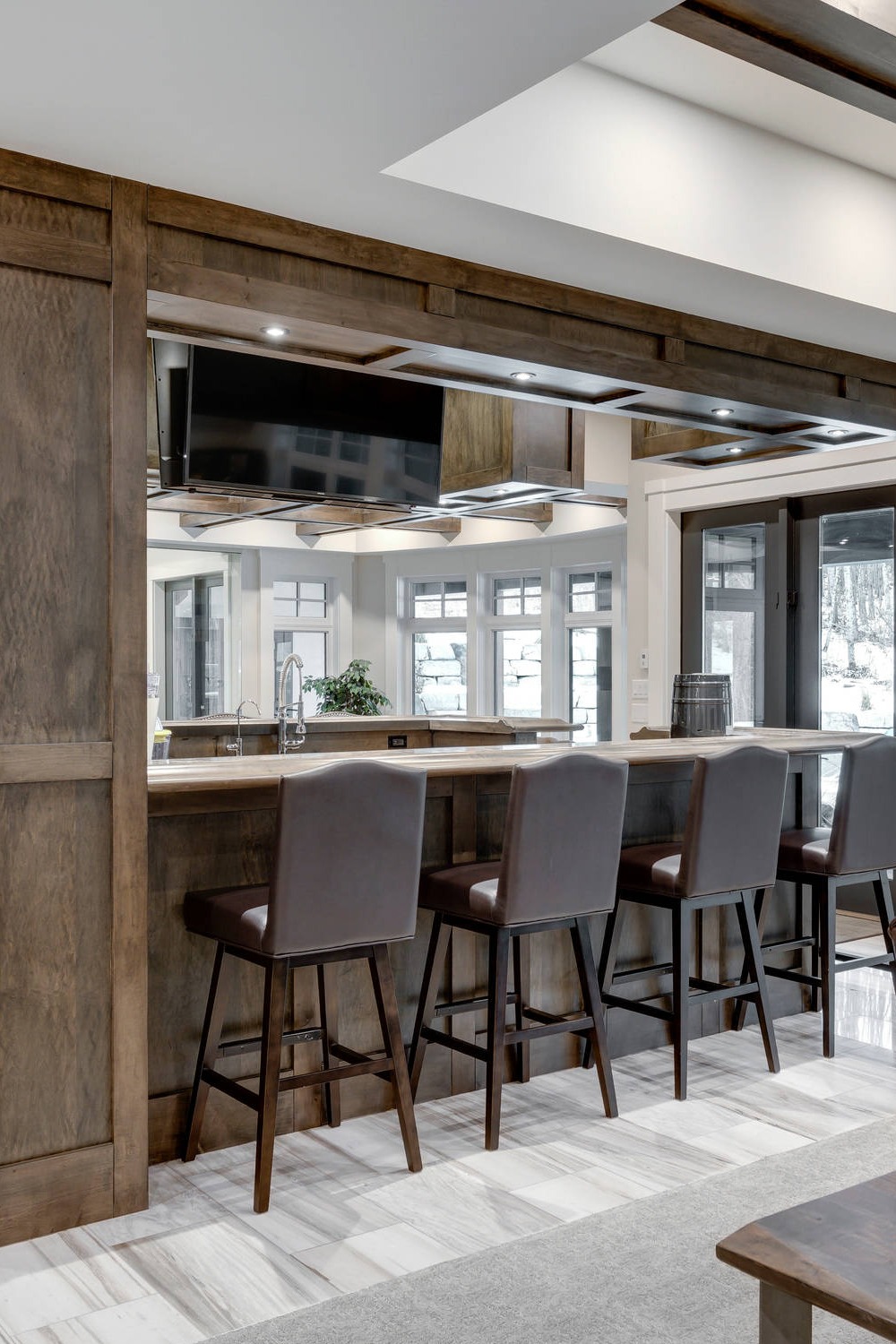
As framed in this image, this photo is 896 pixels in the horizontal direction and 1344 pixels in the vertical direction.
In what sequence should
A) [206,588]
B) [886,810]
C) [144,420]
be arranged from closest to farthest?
1. [144,420]
2. [886,810]
3. [206,588]

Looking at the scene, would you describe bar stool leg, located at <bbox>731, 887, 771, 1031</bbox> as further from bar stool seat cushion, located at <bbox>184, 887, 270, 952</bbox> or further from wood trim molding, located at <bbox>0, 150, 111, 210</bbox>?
wood trim molding, located at <bbox>0, 150, 111, 210</bbox>

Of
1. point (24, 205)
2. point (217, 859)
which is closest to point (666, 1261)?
point (217, 859)

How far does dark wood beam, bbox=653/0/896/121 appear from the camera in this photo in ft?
8.13

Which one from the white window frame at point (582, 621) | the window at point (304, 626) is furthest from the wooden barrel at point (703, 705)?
the window at point (304, 626)

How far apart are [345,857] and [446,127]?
1669mm

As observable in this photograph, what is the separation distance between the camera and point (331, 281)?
3143 mm

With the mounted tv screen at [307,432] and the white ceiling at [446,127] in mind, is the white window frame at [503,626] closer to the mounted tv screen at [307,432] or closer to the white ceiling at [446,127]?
the mounted tv screen at [307,432]

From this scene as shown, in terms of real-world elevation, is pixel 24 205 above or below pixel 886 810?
above

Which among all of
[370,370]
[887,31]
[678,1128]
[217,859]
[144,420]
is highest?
[887,31]

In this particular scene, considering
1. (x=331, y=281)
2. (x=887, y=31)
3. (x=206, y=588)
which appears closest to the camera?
(x=887, y=31)

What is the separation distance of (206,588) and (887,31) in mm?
8895

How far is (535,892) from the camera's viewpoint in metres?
3.25

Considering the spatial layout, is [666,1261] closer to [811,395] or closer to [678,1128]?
[678,1128]

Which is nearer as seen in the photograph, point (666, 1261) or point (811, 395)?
point (666, 1261)
